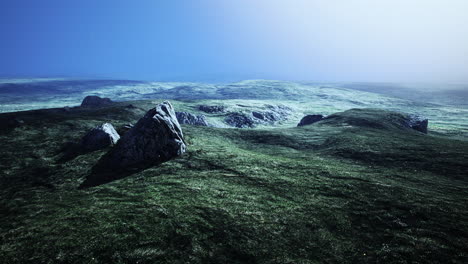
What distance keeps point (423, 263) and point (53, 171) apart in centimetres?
3961

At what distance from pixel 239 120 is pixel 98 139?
92.6 meters

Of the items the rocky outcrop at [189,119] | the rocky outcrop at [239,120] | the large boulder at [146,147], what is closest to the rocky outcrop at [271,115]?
the rocky outcrop at [239,120]

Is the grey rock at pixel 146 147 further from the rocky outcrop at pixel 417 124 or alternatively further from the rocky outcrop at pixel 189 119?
the rocky outcrop at pixel 417 124

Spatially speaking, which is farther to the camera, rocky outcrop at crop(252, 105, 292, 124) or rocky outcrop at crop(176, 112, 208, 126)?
rocky outcrop at crop(252, 105, 292, 124)

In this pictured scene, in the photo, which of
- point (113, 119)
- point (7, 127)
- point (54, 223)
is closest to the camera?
point (54, 223)

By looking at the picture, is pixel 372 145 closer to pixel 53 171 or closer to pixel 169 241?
pixel 169 241

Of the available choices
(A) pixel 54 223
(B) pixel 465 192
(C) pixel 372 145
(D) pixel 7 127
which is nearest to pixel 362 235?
(B) pixel 465 192

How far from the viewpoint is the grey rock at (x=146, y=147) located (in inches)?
1465

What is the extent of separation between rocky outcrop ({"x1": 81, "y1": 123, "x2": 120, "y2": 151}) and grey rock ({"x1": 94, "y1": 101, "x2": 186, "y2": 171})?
3163 millimetres

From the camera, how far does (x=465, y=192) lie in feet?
96.2

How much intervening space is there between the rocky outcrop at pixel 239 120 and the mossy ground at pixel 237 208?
81.4 meters

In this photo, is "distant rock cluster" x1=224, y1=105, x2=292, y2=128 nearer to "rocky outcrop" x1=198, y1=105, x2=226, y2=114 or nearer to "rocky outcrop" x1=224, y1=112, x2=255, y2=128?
"rocky outcrop" x1=224, y1=112, x2=255, y2=128

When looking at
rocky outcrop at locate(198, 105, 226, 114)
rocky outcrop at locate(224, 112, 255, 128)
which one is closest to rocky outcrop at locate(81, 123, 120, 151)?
rocky outcrop at locate(224, 112, 255, 128)

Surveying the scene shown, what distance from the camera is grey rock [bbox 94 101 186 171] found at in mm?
37216
